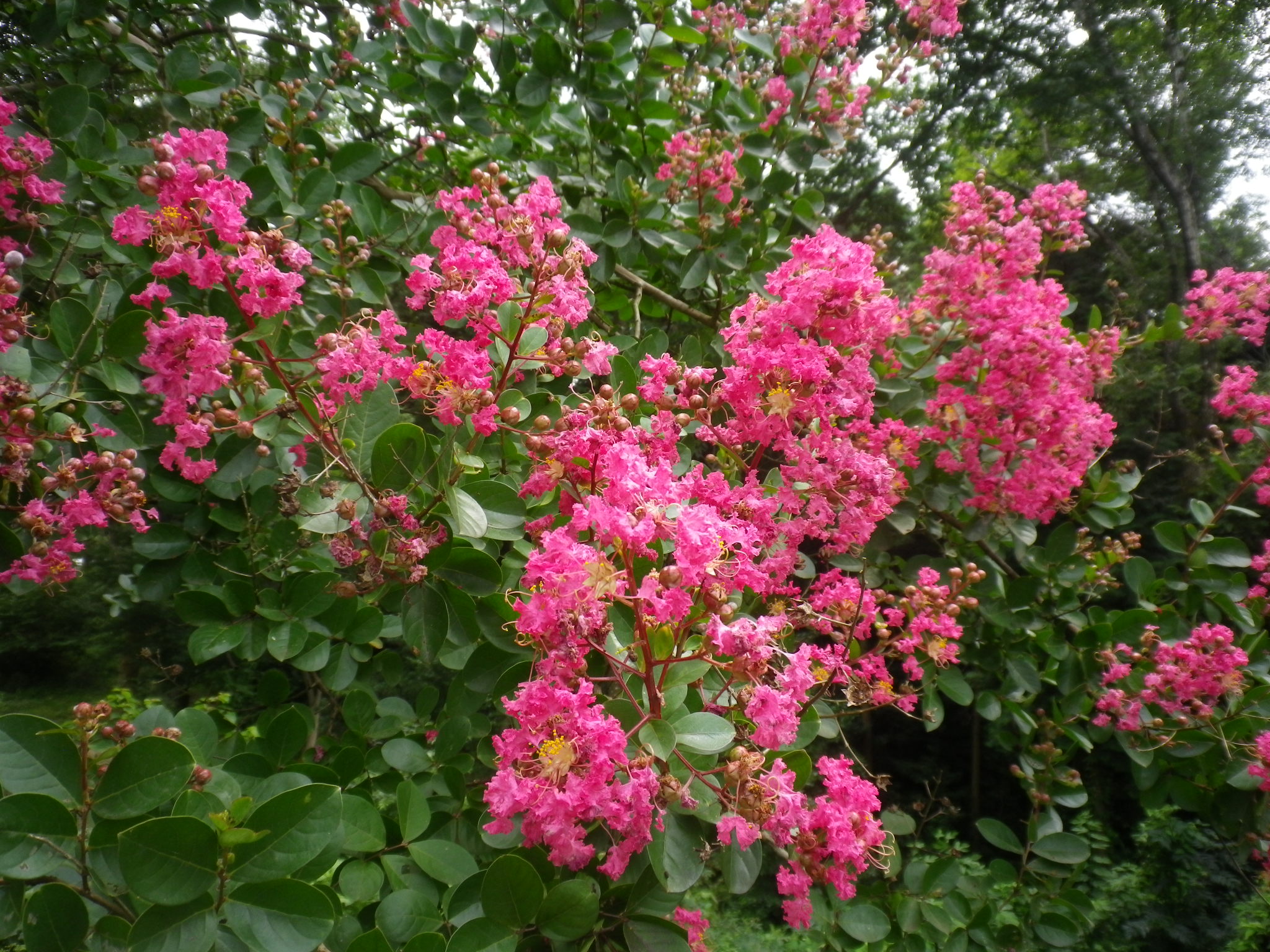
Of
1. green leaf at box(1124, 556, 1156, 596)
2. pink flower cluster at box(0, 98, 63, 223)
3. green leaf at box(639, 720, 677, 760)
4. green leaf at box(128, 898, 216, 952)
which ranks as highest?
green leaf at box(1124, 556, 1156, 596)

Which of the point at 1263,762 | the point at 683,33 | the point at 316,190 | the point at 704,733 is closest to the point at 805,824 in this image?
the point at 704,733

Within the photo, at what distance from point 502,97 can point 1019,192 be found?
5.51 meters

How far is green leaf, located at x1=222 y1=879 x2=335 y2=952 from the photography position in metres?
0.82

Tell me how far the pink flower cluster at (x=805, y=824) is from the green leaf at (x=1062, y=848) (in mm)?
1084

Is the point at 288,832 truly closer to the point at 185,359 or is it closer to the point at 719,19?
the point at 185,359

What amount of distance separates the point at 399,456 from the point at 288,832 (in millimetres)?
510

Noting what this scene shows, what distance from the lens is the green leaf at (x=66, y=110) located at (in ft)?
5.08

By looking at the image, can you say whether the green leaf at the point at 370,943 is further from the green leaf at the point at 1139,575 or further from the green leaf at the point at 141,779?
the green leaf at the point at 1139,575

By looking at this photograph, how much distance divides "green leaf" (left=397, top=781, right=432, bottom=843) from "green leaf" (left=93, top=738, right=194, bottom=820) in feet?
1.50

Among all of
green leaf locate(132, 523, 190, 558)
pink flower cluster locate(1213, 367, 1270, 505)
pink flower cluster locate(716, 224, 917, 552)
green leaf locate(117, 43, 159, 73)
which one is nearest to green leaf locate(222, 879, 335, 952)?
pink flower cluster locate(716, 224, 917, 552)

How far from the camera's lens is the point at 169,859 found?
776mm

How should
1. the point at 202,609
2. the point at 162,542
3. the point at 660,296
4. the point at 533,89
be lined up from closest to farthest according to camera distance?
the point at 202,609 → the point at 162,542 → the point at 533,89 → the point at 660,296

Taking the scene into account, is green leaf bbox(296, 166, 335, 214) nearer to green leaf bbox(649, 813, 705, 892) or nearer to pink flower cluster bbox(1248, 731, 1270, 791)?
green leaf bbox(649, 813, 705, 892)

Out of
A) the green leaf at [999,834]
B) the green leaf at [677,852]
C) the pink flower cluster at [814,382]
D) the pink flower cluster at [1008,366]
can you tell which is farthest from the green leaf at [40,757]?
the green leaf at [999,834]
